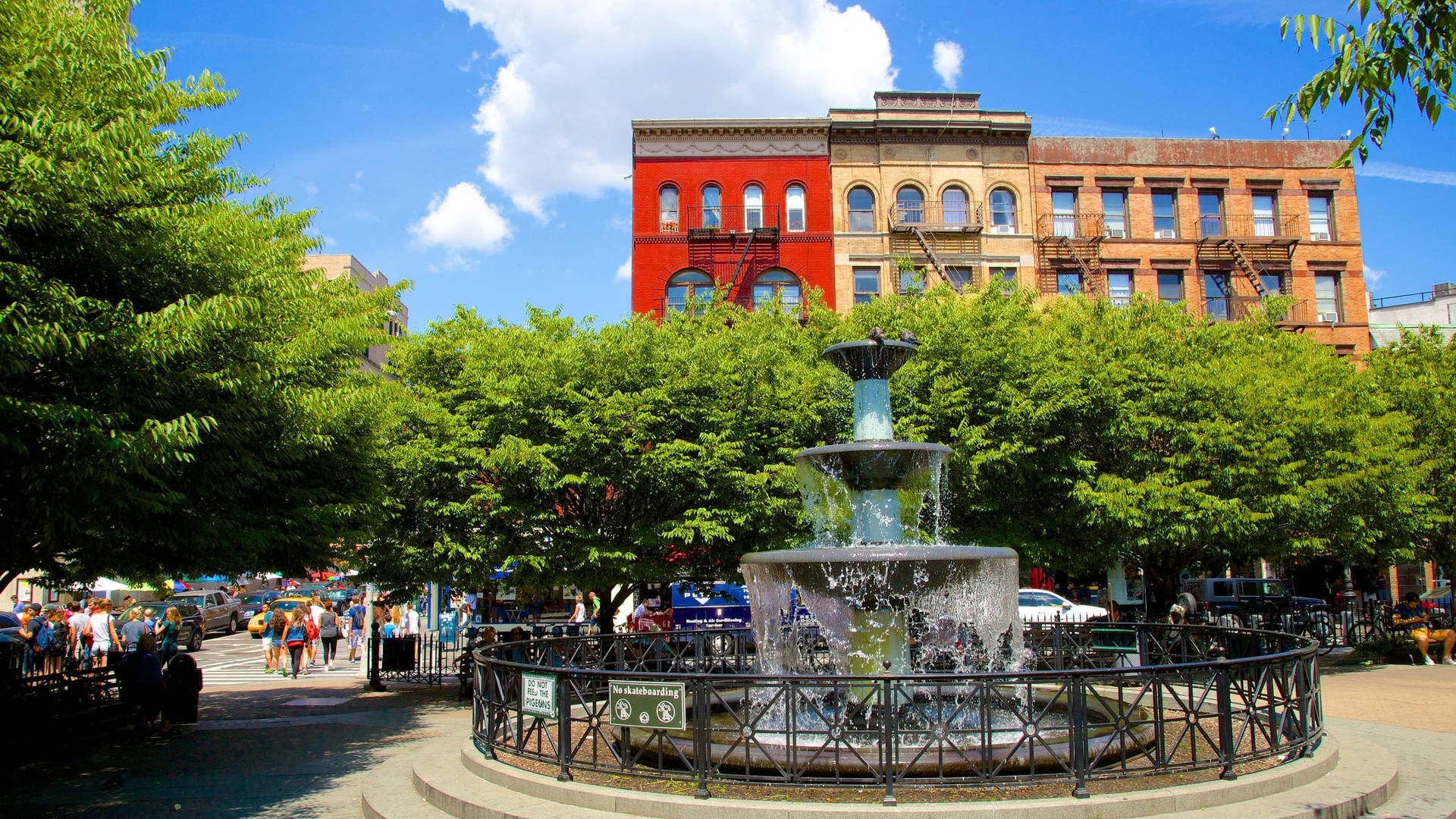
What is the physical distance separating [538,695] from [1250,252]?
36985 mm

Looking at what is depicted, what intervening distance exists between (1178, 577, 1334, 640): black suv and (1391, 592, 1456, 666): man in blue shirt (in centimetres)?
144

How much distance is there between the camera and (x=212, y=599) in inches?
1563

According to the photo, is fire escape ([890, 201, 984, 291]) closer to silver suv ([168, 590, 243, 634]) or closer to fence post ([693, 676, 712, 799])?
silver suv ([168, 590, 243, 634])

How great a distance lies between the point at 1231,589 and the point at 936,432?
20.0 m

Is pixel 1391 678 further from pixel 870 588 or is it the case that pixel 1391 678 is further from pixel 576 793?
pixel 576 793

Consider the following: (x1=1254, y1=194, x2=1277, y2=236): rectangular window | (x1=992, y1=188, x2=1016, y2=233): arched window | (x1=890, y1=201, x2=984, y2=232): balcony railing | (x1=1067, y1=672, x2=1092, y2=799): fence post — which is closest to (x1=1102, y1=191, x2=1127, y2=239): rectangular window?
(x1=992, y1=188, x2=1016, y2=233): arched window

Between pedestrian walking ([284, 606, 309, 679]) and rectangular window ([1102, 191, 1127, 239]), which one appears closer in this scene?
pedestrian walking ([284, 606, 309, 679])

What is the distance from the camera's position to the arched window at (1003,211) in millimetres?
37562

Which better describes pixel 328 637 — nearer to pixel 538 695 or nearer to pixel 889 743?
pixel 538 695

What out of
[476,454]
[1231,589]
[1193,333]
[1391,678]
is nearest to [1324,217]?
[1231,589]

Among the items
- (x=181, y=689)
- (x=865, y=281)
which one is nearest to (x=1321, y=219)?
(x=865, y=281)

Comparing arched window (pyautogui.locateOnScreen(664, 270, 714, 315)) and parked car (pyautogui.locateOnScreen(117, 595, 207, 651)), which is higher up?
arched window (pyautogui.locateOnScreen(664, 270, 714, 315))

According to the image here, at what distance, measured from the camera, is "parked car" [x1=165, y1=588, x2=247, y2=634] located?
122 ft

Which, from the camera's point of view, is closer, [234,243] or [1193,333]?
[234,243]
